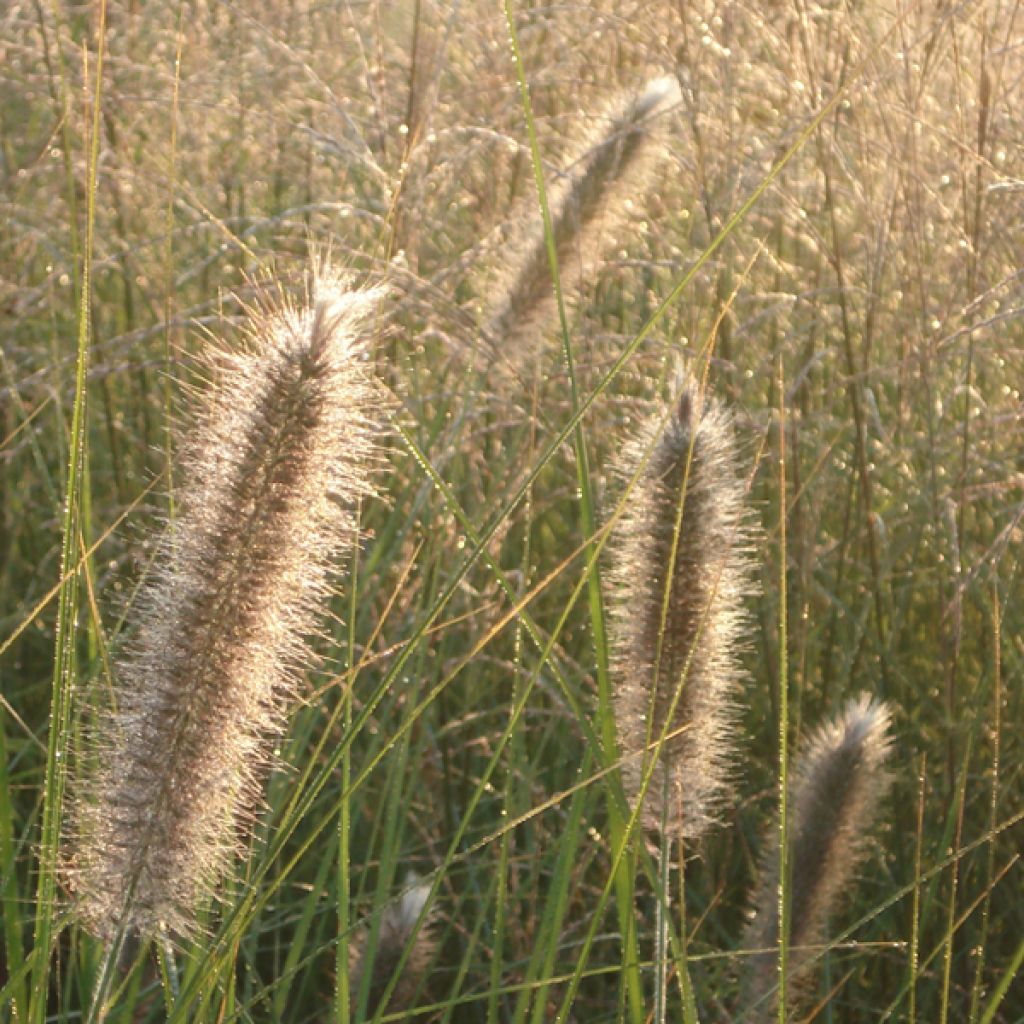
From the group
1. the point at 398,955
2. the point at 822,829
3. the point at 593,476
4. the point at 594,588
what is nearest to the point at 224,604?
the point at 594,588

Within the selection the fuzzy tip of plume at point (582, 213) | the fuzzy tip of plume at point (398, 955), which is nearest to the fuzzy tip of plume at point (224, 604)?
the fuzzy tip of plume at point (398, 955)

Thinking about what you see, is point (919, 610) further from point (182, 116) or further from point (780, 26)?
point (182, 116)

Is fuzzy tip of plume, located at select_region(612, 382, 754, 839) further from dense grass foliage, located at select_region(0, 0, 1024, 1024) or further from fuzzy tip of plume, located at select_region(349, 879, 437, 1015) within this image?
fuzzy tip of plume, located at select_region(349, 879, 437, 1015)

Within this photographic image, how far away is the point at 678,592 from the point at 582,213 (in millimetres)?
971

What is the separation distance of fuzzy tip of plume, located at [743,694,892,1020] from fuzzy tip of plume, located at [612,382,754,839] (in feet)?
0.55

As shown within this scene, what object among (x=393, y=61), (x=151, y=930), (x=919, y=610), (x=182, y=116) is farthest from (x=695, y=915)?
(x=393, y=61)

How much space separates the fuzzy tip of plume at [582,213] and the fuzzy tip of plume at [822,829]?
83 cm

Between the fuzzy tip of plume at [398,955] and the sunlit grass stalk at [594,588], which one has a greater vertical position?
the sunlit grass stalk at [594,588]

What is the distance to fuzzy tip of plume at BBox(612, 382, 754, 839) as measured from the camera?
1.58 m

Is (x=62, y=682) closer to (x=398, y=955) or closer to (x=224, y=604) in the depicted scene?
(x=224, y=604)

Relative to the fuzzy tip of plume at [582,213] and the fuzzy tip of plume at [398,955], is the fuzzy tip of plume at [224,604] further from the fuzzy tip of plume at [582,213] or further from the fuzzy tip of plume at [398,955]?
the fuzzy tip of plume at [582,213]

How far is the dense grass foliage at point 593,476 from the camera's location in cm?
224

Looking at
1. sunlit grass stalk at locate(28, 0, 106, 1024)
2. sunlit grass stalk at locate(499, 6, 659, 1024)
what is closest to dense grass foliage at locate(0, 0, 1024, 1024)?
sunlit grass stalk at locate(499, 6, 659, 1024)

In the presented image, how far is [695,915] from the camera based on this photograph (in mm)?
2572
